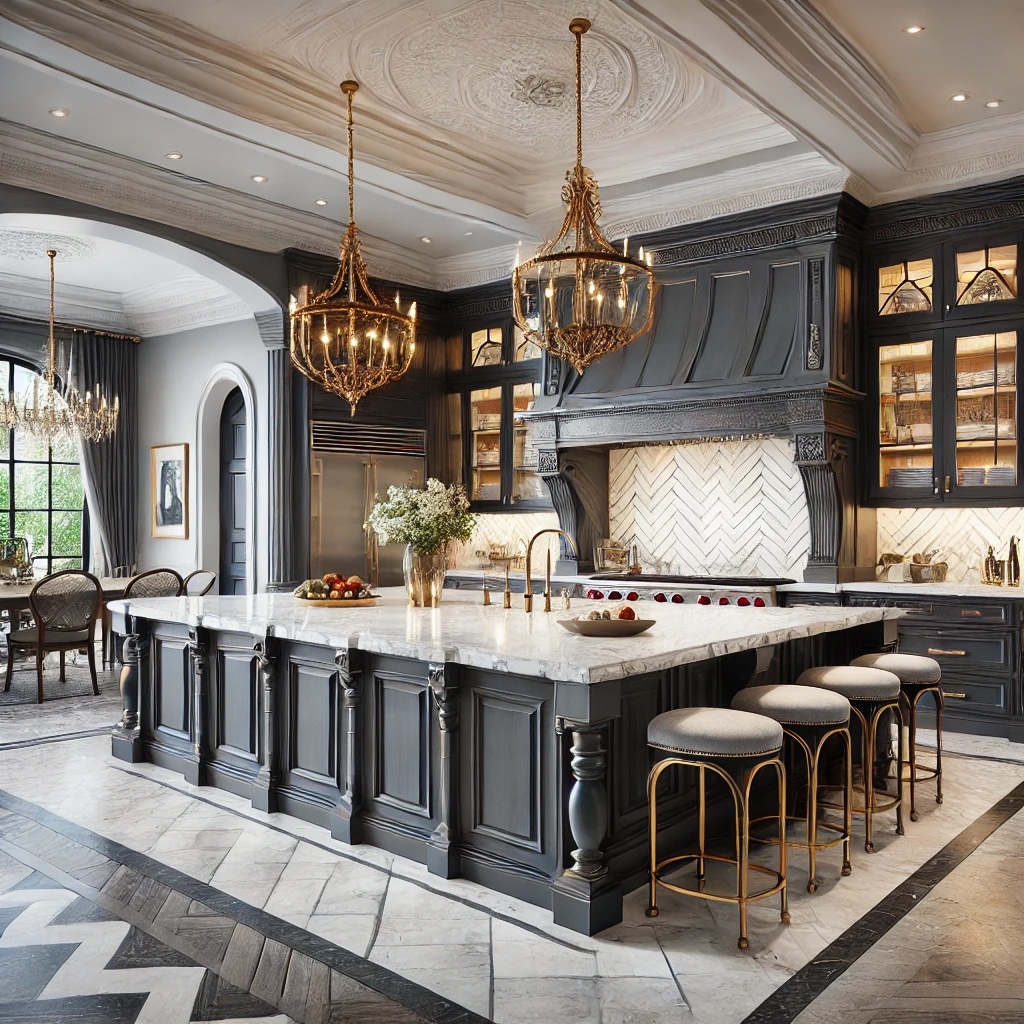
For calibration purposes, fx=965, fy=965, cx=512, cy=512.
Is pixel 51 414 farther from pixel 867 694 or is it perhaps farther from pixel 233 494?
pixel 867 694

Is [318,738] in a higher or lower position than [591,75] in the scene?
lower

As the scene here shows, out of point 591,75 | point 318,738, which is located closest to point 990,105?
point 591,75

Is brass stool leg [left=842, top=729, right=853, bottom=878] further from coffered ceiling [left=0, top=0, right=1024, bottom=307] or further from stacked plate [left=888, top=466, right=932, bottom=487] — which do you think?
stacked plate [left=888, top=466, right=932, bottom=487]

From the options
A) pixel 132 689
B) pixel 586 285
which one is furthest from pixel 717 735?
pixel 132 689

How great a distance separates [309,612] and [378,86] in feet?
9.38

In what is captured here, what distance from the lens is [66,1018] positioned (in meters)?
2.50

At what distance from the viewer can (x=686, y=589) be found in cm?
644

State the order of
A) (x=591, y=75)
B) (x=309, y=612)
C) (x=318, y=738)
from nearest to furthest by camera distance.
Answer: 1. (x=318, y=738)
2. (x=309, y=612)
3. (x=591, y=75)

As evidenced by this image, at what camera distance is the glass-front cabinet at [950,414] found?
19.3ft

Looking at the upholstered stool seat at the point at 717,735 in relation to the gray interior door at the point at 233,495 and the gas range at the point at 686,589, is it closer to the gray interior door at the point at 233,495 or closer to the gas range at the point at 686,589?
the gas range at the point at 686,589

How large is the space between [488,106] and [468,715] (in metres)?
3.64

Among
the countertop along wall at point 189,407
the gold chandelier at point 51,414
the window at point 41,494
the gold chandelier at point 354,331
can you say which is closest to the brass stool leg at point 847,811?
the gold chandelier at point 354,331

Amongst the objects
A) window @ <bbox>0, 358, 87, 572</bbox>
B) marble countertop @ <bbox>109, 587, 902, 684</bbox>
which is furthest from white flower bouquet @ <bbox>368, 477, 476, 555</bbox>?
window @ <bbox>0, 358, 87, 572</bbox>

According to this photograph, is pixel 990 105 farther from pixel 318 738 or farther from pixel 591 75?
pixel 318 738
